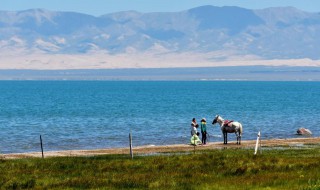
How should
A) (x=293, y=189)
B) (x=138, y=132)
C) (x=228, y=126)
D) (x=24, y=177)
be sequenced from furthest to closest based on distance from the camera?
1. (x=138, y=132)
2. (x=228, y=126)
3. (x=24, y=177)
4. (x=293, y=189)

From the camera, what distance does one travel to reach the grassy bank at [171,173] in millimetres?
25875

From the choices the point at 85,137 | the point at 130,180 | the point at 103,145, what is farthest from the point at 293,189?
the point at 85,137

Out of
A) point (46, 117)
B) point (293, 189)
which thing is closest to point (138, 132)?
point (46, 117)

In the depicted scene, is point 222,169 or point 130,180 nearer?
point 130,180

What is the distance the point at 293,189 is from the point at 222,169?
21.4 feet

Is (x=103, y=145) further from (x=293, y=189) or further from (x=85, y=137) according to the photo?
(x=293, y=189)

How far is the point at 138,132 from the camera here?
79.6 meters

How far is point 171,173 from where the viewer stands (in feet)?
96.6

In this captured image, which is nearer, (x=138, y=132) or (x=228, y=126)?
(x=228, y=126)

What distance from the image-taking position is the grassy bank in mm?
25875

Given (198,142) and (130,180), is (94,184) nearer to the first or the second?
(130,180)

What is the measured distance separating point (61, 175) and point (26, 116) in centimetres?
8463

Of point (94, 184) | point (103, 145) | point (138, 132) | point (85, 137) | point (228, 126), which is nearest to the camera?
point (94, 184)

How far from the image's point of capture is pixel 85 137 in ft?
237
